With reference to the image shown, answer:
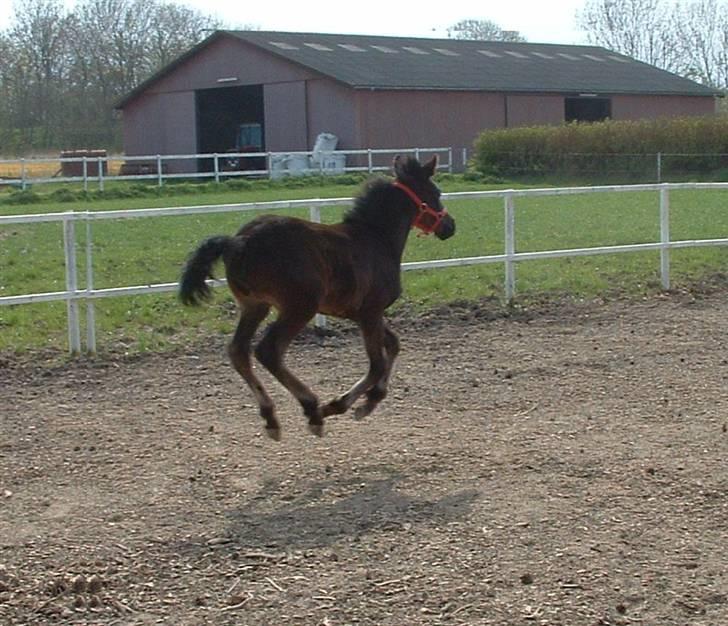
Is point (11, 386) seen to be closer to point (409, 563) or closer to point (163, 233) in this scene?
point (409, 563)

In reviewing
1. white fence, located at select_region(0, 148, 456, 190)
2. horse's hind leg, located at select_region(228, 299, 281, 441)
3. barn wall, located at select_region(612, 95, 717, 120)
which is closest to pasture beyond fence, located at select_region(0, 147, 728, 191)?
white fence, located at select_region(0, 148, 456, 190)

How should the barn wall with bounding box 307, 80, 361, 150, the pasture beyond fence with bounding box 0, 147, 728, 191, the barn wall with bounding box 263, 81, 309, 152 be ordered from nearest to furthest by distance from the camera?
the pasture beyond fence with bounding box 0, 147, 728, 191
the barn wall with bounding box 307, 80, 361, 150
the barn wall with bounding box 263, 81, 309, 152

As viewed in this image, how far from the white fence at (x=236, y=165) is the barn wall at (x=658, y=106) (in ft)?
32.2

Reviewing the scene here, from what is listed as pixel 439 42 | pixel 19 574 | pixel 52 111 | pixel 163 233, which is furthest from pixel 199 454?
pixel 52 111

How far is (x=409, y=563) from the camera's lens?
4836mm

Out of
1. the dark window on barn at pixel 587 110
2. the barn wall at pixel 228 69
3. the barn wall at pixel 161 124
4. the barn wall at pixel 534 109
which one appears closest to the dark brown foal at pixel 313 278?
the barn wall at pixel 228 69

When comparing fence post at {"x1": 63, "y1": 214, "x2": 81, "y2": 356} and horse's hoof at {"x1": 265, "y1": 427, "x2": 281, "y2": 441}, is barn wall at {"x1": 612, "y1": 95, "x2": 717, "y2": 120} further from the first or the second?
horse's hoof at {"x1": 265, "y1": 427, "x2": 281, "y2": 441}

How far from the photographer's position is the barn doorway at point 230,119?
1678 inches

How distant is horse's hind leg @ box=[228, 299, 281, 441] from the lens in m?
6.70

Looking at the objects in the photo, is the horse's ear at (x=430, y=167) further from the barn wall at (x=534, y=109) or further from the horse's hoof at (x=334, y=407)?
the barn wall at (x=534, y=109)

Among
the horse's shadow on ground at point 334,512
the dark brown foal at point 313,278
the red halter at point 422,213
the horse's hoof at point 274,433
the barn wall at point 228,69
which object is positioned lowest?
the horse's shadow on ground at point 334,512

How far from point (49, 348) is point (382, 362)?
3793 mm

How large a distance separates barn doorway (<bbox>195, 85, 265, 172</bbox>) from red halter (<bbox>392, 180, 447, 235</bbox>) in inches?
1356

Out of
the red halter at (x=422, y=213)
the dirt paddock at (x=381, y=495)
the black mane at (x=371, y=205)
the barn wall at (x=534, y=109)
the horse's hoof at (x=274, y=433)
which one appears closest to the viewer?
the dirt paddock at (x=381, y=495)
